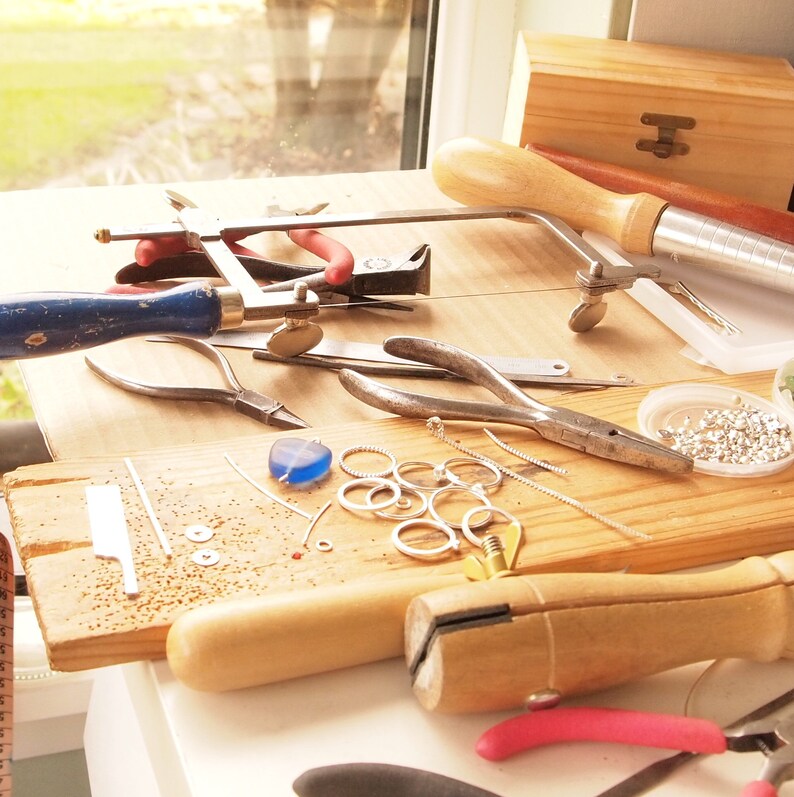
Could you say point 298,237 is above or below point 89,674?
above

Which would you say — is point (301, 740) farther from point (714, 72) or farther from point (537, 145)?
point (714, 72)

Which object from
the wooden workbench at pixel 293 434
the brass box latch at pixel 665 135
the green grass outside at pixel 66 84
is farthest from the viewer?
the green grass outside at pixel 66 84

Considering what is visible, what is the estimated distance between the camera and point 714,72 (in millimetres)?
1173

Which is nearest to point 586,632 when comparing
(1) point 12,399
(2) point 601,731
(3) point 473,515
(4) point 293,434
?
(2) point 601,731

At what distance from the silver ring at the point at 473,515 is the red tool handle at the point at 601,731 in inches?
5.4

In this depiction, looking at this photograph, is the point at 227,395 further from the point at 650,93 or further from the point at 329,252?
the point at 650,93

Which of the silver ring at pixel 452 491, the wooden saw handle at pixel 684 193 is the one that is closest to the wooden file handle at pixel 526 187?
the wooden saw handle at pixel 684 193

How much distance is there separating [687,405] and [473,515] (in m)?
0.25

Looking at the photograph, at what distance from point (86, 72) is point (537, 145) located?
81 cm

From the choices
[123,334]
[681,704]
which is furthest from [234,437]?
[681,704]

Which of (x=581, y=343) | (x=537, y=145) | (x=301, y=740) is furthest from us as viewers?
(x=537, y=145)

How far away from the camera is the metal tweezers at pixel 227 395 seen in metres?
0.78

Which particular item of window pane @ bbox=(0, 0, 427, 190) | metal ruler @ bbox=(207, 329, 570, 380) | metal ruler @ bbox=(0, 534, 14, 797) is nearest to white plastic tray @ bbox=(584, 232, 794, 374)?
metal ruler @ bbox=(207, 329, 570, 380)

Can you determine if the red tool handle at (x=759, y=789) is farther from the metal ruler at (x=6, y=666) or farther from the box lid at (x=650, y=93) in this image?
the box lid at (x=650, y=93)
